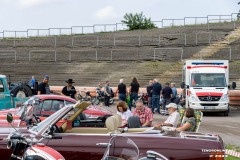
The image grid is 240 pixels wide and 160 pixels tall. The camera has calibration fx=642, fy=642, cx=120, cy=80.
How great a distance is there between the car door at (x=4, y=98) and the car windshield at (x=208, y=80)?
957cm

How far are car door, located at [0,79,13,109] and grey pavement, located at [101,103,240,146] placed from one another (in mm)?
5362

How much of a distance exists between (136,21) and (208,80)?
1987 inches

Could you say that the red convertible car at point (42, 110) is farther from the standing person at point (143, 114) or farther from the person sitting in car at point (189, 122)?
the person sitting in car at point (189, 122)

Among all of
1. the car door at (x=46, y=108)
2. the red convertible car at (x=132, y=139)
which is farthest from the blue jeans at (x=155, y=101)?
the red convertible car at (x=132, y=139)

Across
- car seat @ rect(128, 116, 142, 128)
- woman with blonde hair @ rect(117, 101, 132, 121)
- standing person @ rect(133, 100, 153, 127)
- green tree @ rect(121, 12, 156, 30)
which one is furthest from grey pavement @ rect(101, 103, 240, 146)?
green tree @ rect(121, 12, 156, 30)

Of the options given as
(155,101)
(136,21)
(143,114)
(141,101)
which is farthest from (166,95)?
(136,21)

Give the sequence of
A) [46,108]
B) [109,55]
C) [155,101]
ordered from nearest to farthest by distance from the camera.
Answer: [46,108] → [155,101] → [109,55]

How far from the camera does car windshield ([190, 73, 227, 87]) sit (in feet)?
92.5

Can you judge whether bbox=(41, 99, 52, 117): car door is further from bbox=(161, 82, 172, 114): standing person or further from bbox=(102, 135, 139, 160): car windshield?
bbox=(161, 82, 172, 114): standing person

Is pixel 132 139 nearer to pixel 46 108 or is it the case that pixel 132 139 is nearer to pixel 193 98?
pixel 46 108

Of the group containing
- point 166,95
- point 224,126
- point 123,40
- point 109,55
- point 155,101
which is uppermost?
point 123,40

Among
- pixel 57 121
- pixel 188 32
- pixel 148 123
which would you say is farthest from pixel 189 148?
pixel 188 32

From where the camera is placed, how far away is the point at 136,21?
3078 inches

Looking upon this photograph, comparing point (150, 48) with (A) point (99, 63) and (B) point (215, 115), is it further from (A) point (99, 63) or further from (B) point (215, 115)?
(B) point (215, 115)
